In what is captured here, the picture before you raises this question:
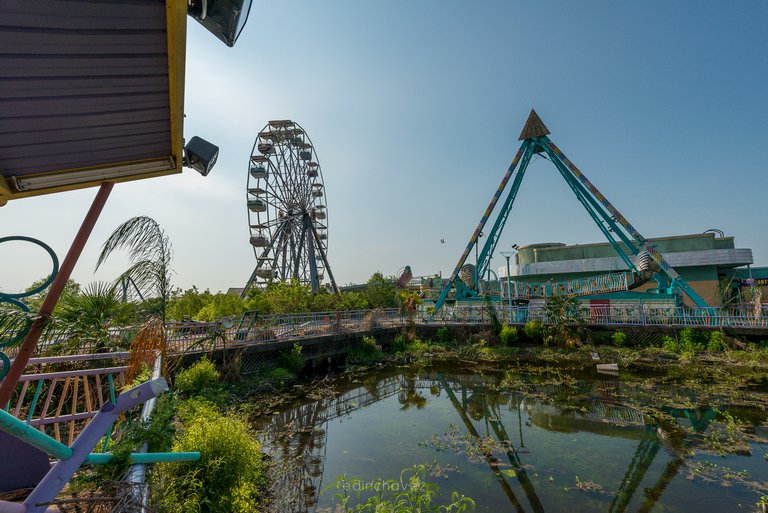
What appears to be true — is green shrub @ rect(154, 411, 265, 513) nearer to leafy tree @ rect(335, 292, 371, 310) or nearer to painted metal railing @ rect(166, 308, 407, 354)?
painted metal railing @ rect(166, 308, 407, 354)

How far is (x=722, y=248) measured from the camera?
23500mm

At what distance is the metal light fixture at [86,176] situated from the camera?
7.37ft

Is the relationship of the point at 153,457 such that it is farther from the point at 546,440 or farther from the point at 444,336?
the point at 444,336

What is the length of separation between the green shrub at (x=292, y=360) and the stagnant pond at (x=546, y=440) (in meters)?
1.59

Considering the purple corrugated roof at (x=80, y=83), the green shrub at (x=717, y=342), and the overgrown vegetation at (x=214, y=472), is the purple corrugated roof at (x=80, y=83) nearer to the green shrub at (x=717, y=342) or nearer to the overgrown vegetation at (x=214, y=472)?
the overgrown vegetation at (x=214, y=472)

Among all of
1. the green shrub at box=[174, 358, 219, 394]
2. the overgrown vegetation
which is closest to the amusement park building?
the green shrub at box=[174, 358, 219, 394]

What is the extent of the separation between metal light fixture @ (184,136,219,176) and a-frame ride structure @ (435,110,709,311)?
18.4 meters

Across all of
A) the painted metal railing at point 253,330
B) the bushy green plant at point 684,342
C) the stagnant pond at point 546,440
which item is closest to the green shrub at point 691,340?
the bushy green plant at point 684,342

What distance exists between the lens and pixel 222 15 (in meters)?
1.63

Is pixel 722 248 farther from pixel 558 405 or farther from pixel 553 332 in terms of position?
pixel 558 405

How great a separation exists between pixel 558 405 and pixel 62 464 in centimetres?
966

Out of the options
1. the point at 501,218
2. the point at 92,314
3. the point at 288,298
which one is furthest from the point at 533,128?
the point at 92,314

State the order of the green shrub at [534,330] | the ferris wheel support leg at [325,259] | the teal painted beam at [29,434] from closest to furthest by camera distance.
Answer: the teal painted beam at [29,434]
the green shrub at [534,330]
the ferris wheel support leg at [325,259]

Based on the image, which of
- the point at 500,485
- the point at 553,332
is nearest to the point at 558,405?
the point at 500,485
